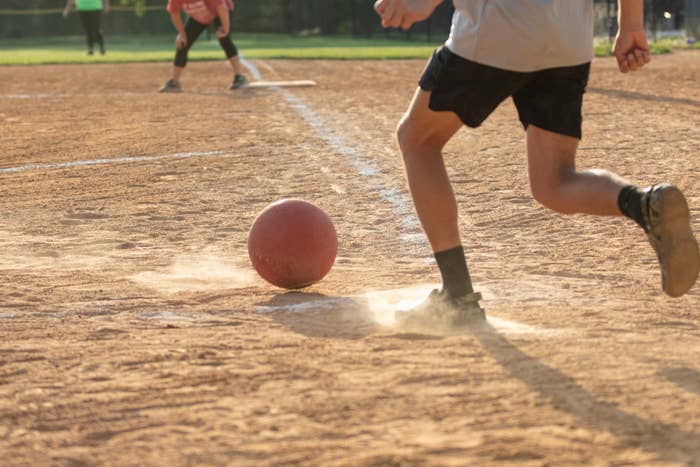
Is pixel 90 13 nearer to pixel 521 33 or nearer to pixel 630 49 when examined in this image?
pixel 630 49

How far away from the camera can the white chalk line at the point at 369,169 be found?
659cm

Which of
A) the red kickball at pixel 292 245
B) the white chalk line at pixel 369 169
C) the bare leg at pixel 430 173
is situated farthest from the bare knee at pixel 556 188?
the white chalk line at pixel 369 169

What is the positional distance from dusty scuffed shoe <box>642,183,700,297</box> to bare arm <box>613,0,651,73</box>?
61 centimetres

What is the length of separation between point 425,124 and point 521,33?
1.57ft

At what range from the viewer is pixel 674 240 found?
156 inches

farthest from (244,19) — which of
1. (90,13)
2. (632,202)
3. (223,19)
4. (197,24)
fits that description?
(632,202)

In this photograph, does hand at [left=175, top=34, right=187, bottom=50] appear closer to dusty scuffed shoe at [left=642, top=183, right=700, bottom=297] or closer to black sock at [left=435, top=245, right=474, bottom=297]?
black sock at [left=435, top=245, right=474, bottom=297]

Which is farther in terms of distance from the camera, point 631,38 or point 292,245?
point 292,245

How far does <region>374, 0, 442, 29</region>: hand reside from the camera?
404 centimetres

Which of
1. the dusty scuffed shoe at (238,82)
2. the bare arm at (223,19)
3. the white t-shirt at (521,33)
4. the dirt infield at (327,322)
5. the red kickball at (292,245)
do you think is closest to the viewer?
the dirt infield at (327,322)

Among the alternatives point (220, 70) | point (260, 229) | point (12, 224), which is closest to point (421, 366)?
point (260, 229)

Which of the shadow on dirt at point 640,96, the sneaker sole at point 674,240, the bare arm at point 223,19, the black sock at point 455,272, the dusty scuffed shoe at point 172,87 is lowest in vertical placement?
the dusty scuffed shoe at point 172,87

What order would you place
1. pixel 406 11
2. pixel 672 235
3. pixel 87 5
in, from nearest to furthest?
pixel 672 235
pixel 406 11
pixel 87 5

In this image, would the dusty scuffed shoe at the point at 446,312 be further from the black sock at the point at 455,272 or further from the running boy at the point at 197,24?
the running boy at the point at 197,24
